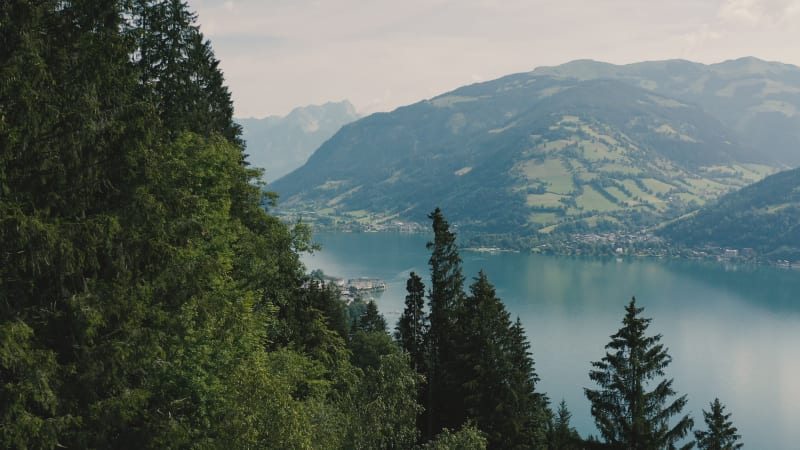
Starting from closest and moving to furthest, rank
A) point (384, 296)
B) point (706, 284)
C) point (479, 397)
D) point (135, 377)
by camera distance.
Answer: point (135, 377) < point (479, 397) < point (384, 296) < point (706, 284)

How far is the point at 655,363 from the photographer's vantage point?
79.0 feet

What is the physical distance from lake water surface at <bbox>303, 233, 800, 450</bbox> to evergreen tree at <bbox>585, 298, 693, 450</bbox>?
52.3 metres

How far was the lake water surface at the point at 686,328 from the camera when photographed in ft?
276

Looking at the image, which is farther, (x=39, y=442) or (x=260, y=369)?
(x=260, y=369)

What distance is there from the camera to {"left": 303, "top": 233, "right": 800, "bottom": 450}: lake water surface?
84.1 m

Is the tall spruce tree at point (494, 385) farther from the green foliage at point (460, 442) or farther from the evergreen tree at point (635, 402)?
the green foliage at point (460, 442)

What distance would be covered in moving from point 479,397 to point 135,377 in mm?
18333

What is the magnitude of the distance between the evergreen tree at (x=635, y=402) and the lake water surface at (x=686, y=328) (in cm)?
5230

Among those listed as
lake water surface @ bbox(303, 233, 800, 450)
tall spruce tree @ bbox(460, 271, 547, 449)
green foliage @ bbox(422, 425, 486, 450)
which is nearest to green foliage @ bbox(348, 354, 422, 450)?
green foliage @ bbox(422, 425, 486, 450)

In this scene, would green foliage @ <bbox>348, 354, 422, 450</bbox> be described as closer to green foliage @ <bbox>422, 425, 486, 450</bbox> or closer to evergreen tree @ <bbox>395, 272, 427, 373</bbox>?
green foliage @ <bbox>422, 425, 486, 450</bbox>

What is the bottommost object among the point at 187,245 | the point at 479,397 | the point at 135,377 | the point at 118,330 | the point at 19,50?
the point at 479,397

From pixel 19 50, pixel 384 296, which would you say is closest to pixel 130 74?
pixel 19 50

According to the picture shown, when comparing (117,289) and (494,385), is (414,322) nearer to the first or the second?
(494,385)

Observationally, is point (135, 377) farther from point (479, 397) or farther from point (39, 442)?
point (479, 397)
